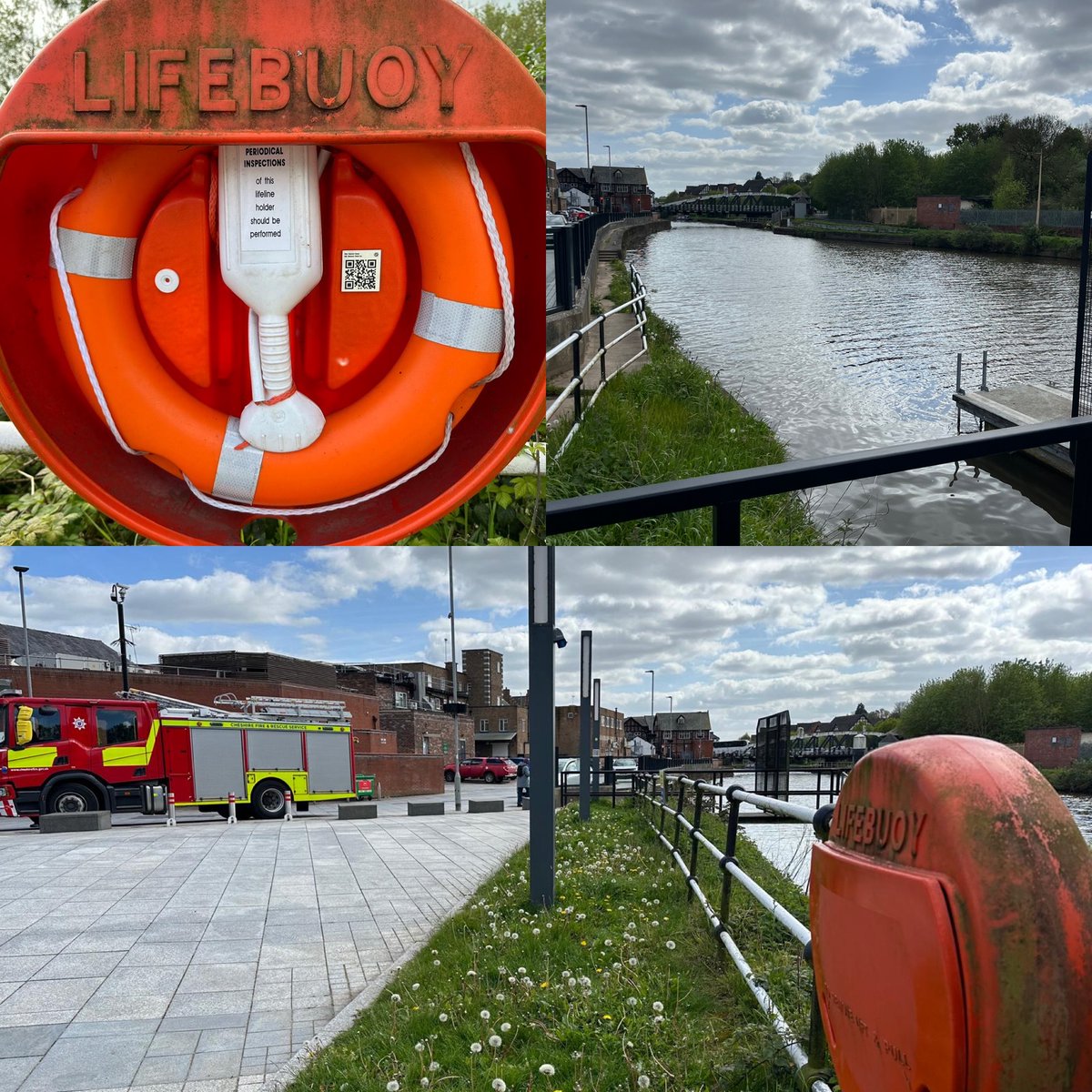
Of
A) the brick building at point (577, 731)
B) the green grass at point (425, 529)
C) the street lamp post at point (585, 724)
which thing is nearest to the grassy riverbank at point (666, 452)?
the green grass at point (425, 529)

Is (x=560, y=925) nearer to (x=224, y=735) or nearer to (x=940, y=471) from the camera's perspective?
(x=940, y=471)

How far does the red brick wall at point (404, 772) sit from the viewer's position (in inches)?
883

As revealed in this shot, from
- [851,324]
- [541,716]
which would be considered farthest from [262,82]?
[851,324]

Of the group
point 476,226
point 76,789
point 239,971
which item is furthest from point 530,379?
point 76,789

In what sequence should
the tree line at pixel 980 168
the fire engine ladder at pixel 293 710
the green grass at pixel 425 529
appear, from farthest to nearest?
the fire engine ladder at pixel 293 710 → the tree line at pixel 980 168 → the green grass at pixel 425 529

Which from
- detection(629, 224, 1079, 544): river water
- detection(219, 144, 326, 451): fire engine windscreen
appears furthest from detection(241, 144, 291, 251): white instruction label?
detection(629, 224, 1079, 544): river water

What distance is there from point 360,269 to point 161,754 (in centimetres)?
1088

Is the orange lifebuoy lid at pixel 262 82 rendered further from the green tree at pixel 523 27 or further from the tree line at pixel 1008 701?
the tree line at pixel 1008 701

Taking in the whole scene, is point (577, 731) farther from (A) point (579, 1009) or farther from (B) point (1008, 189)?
(A) point (579, 1009)

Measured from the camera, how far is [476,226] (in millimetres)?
2865

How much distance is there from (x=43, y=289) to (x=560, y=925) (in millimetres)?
2785

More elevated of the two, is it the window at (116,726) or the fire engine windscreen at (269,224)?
the fire engine windscreen at (269,224)

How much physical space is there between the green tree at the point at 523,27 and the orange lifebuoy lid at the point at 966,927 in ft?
13.9

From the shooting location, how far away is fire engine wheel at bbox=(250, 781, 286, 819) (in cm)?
1394
